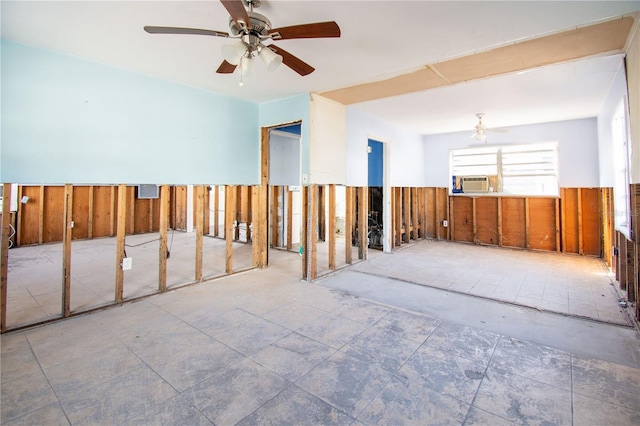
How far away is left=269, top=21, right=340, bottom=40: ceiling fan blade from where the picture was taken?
6.16ft

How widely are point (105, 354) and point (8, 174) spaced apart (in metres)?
1.97

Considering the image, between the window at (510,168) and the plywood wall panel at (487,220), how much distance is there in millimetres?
299

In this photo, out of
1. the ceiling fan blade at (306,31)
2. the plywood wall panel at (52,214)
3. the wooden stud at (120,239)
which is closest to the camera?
the ceiling fan blade at (306,31)

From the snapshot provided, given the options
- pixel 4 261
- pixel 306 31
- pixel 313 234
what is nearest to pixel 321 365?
pixel 313 234

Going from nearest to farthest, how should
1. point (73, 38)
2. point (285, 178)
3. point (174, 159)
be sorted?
point (73, 38)
point (174, 159)
point (285, 178)

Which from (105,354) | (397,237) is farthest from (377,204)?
(105,354)

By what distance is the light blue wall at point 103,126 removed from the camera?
2738 millimetres

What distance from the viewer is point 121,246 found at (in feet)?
10.7

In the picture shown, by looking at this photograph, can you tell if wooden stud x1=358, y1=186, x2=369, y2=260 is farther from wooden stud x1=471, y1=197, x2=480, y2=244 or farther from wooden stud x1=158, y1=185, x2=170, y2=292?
wooden stud x1=471, y1=197, x2=480, y2=244

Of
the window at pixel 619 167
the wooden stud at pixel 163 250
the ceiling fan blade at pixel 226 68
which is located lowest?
the wooden stud at pixel 163 250

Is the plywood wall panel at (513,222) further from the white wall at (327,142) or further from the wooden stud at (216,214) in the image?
the wooden stud at (216,214)

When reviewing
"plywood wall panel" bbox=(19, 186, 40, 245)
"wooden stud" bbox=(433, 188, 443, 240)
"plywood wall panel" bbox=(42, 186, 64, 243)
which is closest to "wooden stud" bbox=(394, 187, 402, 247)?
"wooden stud" bbox=(433, 188, 443, 240)

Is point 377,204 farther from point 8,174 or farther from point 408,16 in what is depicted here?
point 8,174

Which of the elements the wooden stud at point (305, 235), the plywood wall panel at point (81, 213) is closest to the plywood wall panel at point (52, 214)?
the plywood wall panel at point (81, 213)
